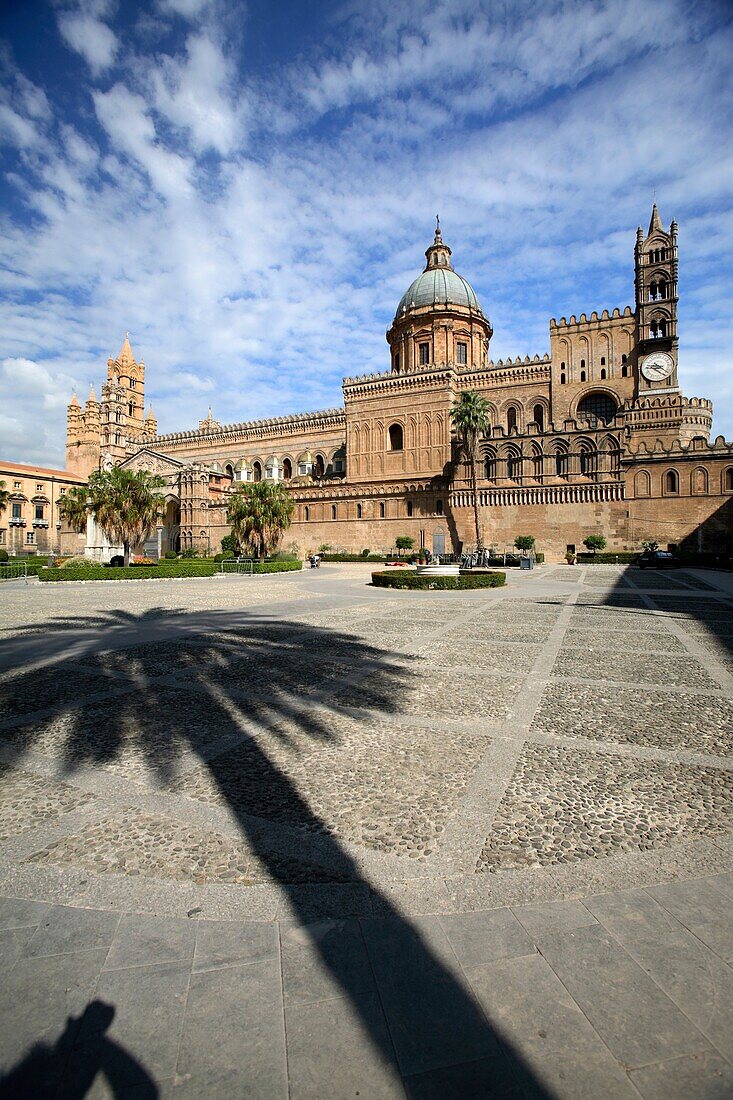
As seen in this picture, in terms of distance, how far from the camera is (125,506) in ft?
109

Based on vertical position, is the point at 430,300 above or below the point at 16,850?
above

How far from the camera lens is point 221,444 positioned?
68.1 meters

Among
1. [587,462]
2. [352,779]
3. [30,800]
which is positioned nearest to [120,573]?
[30,800]

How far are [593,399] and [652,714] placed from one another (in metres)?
46.7

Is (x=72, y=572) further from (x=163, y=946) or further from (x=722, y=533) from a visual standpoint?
(x=722, y=533)

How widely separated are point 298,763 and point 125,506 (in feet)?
104

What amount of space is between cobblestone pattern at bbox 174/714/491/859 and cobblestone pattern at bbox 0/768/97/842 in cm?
80

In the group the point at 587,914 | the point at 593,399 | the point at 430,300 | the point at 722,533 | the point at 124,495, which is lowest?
the point at 587,914

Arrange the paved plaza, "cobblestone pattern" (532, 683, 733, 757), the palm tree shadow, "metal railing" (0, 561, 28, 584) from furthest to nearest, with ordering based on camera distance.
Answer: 1. "metal railing" (0, 561, 28, 584)
2. "cobblestone pattern" (532, 683, 733, 757)
3. the palm tree shadow
4. the paved plaza

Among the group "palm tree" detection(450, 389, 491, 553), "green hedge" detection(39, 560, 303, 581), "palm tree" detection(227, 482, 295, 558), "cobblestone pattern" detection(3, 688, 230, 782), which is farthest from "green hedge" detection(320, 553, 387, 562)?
"cobblestone pattern" detection(3, 688, 230, 782)

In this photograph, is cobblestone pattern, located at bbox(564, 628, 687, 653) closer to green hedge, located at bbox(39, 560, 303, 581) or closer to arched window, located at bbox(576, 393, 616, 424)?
green hedge, located at bbox(39, 560, 303, 581)

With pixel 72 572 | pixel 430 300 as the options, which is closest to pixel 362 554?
pixel 72 572

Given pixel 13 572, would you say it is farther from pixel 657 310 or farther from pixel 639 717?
pixel 657 310

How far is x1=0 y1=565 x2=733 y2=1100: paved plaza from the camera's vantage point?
2037mm
